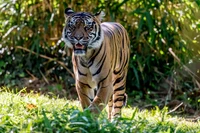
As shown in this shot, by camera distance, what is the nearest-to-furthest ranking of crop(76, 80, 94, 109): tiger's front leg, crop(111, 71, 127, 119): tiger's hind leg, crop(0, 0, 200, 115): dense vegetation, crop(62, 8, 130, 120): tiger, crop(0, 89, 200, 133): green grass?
crop(0, 89, 200, 133): green grass < crop(62, 8, 130, 120): tiger < crop(76, 80, 94, 109): tiger's front leg < crop(111, 71, 127, 119): tiger's hind leg < crop(0, 0, 200, 115): dense vegetation

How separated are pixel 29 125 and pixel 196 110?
567cm

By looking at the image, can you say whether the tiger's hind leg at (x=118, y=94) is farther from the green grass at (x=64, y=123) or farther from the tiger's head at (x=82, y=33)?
the green grass at (x=64, y=123)

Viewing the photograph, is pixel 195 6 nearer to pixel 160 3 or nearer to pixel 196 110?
pixel 160 3

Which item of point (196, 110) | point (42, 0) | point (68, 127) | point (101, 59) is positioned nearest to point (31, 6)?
point (42, 0)

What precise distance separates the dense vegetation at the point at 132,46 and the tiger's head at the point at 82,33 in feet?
11.0

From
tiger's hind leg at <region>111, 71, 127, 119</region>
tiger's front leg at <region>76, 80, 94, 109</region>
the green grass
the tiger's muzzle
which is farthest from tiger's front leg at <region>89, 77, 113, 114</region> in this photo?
tiger's hind leg at <region>111, 71, 127, 119</region>

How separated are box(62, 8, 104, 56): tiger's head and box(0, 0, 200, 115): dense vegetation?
3356 millimetres

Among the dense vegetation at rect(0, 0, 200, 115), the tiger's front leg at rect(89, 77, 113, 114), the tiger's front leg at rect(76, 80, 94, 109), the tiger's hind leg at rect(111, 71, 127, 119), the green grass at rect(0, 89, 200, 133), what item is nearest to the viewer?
the green grass at rect(0, 89, 200, 133)

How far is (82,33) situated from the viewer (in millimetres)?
6047

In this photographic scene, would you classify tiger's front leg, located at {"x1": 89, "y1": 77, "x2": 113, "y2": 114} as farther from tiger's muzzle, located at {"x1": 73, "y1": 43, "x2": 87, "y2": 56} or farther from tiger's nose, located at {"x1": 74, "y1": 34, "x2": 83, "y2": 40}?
tiger's nose, located at {"x1": 74, "y1": 34, "x2": 83, "y2": 40}

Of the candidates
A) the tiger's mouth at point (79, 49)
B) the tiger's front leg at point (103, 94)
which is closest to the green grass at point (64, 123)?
the tiger's front leg at point (103, 94)

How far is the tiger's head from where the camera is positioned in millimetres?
6012

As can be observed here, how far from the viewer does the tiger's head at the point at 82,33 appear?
6012 mm

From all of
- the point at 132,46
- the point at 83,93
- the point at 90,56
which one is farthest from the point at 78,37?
the point at 132,46
